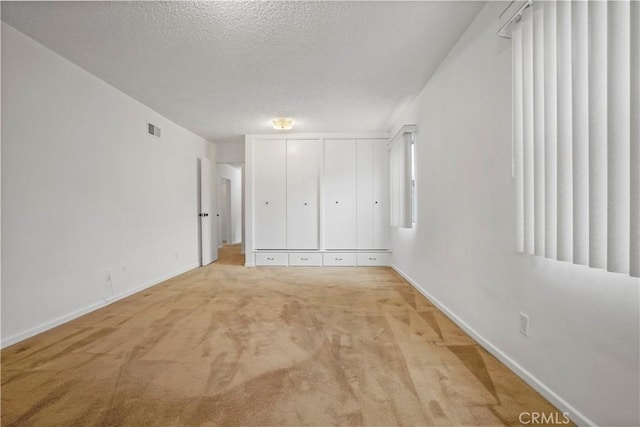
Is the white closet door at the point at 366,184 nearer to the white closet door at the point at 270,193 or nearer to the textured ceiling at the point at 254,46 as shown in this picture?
the white closet door at the point at 270,193

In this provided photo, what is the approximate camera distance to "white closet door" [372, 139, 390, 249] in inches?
222

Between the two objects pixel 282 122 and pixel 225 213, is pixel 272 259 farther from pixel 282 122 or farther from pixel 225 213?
pixel 225 213

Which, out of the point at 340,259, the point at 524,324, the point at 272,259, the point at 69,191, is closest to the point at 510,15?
the point at 524,324

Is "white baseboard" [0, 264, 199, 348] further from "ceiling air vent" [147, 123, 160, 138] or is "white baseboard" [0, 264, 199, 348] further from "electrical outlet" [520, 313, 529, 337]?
"electrical outlet" [520, 313, 529, 337]

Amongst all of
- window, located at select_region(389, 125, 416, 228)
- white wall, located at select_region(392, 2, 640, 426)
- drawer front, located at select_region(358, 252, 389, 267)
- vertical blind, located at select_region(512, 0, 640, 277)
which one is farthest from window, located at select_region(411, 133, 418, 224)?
vertical blind, located at select_region(512, 0, 640, 277)

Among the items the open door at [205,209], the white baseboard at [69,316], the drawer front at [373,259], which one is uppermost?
the open door at [205,209]

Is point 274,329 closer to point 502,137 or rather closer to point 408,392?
point 408,392

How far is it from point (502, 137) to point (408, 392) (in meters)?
1.66

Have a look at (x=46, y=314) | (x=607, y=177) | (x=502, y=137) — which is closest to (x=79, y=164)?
(x=46, y=314)

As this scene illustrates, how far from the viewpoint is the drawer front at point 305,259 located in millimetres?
5687

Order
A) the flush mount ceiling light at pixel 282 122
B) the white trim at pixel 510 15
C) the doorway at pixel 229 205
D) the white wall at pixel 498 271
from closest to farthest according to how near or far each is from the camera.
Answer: the white wall at pixel 498 271, the white trim at pixel 510 15, the flush mount ceiling light at pixel 282 122, the doorway at pixel 229 205

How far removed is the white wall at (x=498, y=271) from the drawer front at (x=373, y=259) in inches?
77.1

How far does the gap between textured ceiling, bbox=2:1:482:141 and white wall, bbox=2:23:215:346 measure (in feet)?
0.92

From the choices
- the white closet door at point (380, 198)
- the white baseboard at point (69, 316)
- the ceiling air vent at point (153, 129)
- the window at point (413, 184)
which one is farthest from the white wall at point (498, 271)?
the ceiling air vent at point (153, 129)
